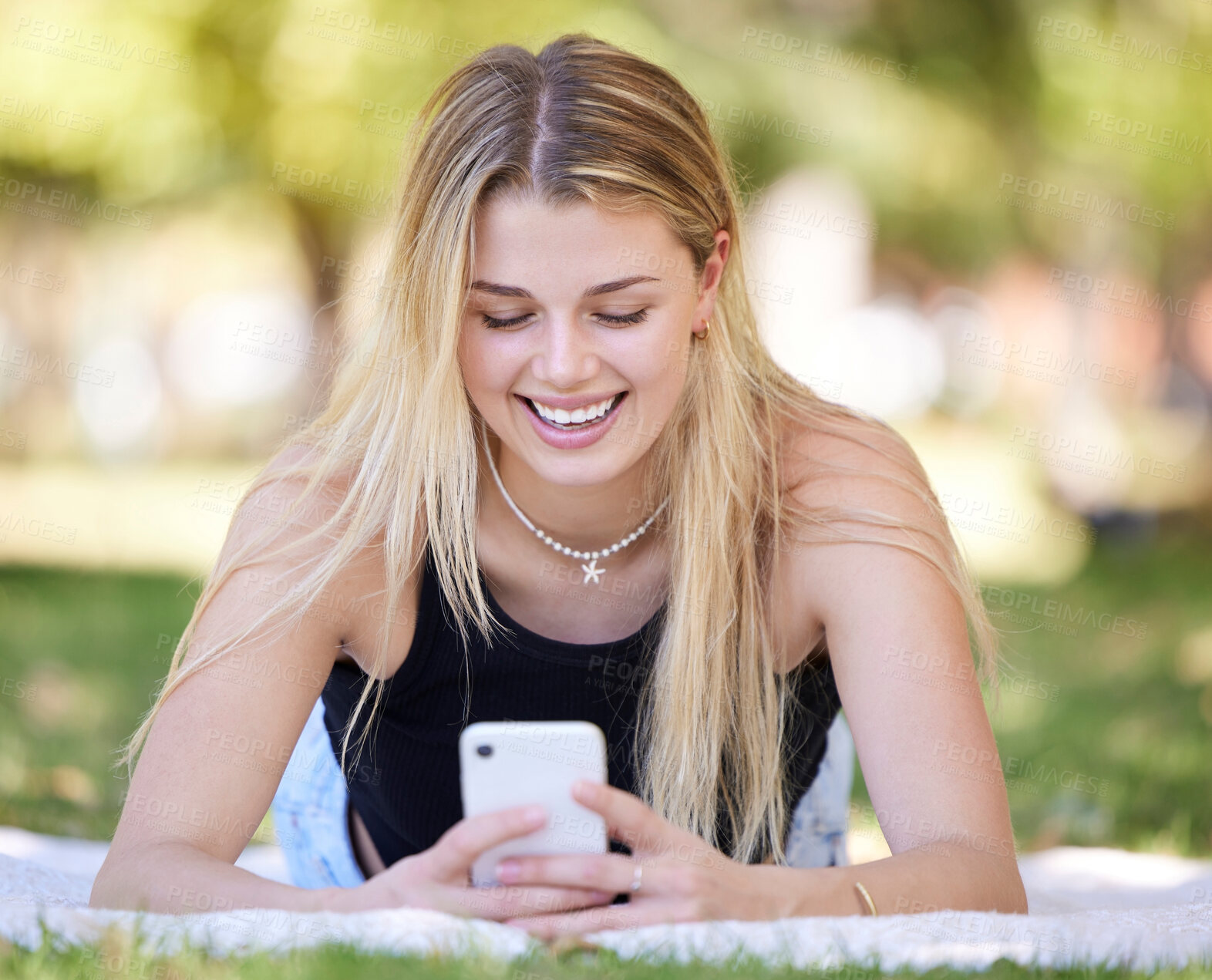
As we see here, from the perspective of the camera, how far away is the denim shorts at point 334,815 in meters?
3.26

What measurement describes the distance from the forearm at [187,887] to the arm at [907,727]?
31.8 inches

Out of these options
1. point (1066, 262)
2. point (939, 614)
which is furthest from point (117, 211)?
point (939, 614)

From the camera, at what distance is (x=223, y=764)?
2439 millimetres

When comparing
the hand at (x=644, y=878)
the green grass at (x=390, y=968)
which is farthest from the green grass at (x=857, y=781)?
the hand at (x=644, y=878)

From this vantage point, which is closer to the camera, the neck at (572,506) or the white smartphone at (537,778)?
the white smartphone at (537,778)

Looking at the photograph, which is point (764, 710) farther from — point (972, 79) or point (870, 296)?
point (870, 296)

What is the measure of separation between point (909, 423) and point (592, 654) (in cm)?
2087

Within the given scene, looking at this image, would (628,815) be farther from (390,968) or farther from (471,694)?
(471,694)

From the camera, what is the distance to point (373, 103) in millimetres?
9609

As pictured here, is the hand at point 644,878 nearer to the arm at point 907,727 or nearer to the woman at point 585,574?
the woman at point 585,574

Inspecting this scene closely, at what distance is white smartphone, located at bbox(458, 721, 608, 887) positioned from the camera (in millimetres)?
2146

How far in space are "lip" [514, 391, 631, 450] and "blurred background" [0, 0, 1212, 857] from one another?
106 centimetres

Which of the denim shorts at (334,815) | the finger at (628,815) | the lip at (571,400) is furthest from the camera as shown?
the denim shorts at (334,815)

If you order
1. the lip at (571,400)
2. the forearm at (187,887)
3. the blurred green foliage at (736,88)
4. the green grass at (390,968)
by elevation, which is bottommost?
the green grass at (390,968)
